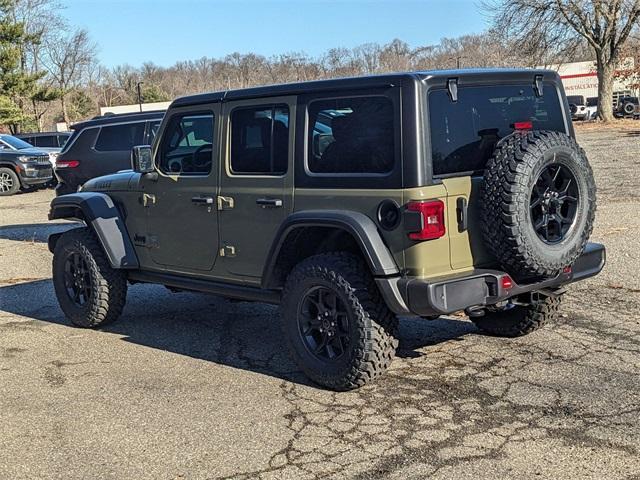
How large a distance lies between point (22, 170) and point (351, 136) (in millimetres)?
18758

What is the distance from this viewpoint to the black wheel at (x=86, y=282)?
682 cm

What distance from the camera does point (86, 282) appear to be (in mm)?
6977

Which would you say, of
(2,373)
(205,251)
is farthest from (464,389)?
(2,373)

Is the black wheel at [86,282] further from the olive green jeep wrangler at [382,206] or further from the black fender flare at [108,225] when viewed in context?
the olive green jeep wrangler at [382,206]

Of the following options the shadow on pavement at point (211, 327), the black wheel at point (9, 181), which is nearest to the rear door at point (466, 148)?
the shadow on pavement at point (211, 327)

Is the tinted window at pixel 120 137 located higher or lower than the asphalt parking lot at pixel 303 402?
higher

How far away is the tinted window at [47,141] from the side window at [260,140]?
2403 cm

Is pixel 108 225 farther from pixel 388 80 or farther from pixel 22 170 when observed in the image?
pixel 22 170

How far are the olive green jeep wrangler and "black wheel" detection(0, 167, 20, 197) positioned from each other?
56.6ft

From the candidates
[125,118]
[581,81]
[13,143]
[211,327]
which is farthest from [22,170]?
[581,81]

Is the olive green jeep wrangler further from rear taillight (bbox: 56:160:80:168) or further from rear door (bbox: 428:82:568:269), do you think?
rear taillight (bbox: 56:160:80:168)

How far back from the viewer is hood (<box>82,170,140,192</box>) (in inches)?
263

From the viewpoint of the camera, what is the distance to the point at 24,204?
19406 mm

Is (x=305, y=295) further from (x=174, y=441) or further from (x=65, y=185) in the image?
(x=65, y=185)
